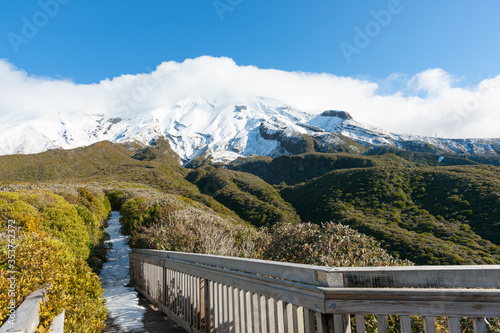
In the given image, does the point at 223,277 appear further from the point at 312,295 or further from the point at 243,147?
the point at 243,147

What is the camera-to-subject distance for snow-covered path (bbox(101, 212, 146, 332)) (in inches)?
177

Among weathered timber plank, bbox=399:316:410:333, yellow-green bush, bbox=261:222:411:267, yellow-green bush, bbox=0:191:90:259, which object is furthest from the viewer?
yellow-green bush, bbox=0:191:90:259

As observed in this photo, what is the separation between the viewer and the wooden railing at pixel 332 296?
1.33 m

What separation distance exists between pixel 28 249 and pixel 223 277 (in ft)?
6.60

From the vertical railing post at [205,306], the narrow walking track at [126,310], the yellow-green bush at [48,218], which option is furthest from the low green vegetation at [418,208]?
the vertical railing post at [205,306]

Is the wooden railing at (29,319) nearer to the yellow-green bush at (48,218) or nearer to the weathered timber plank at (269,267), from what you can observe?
the weathered timber plank at (269,267)

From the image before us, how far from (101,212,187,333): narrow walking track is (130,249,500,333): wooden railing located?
3.31 feet

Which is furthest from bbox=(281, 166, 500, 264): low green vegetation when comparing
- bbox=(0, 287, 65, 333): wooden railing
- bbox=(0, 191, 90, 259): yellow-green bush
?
bbox=(0, 287, 65, 333): wooden railing

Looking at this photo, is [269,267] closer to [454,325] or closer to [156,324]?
[454,325]

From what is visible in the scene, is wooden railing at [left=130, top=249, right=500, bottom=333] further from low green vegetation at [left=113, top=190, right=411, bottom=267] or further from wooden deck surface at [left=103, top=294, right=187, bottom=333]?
low green vegetation at [left=113, top=190, right=411, bottom=267]

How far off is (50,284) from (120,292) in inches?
158

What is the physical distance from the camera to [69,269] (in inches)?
138

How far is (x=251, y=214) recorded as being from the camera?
152ft

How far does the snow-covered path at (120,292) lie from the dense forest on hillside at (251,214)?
517 mm
